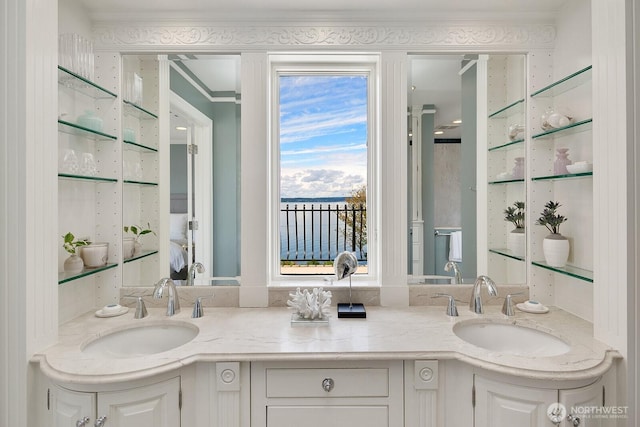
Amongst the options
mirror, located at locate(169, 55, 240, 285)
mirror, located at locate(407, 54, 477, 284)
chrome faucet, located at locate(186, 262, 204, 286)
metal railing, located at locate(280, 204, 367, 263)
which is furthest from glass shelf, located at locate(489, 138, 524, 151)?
chrome faucet, located at locate(186, 262, 204, 286)

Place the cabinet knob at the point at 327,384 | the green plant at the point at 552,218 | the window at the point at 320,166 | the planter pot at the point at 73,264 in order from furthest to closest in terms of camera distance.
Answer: the window at the point at 320,166 < the green plant at the point at 552,218 < the planter pot at the point at 73,264 < the cabinet knob at the point at 327,384

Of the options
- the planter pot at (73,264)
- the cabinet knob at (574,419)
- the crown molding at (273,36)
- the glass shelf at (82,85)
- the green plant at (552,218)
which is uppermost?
the crown molding at (273,36)

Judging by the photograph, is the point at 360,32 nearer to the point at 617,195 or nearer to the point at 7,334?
the point at 617,195

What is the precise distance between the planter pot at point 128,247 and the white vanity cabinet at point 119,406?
81 centimetres

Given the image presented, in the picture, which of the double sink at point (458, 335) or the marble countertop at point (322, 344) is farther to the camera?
the double sink at point (458, 335)

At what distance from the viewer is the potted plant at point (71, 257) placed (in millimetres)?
1658

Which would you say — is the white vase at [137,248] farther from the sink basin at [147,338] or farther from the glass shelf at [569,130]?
the glass shelf at [569,130]

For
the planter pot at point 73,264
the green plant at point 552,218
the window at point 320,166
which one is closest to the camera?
the planter pot at point 73,264

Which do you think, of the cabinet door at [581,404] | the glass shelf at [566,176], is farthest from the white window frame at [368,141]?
the cabinet door at [581,404]

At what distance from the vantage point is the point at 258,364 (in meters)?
1.37

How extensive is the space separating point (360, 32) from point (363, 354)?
5.63ft

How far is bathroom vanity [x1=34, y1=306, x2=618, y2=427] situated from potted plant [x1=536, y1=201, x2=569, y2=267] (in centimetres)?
40

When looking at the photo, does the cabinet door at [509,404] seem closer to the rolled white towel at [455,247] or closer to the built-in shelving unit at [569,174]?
the built-in shelving unit at [569,174]

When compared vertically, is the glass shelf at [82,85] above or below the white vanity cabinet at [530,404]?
above
